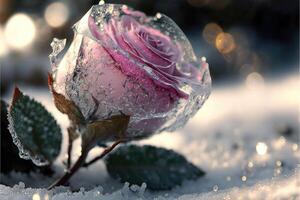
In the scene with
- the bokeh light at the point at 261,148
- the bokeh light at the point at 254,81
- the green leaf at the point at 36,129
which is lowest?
the green leaf at the point at 36,129

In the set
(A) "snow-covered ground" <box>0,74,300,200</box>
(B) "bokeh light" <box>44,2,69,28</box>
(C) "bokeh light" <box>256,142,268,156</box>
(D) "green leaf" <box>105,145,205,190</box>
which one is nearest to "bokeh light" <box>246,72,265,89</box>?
(A) "snow-covered ground" <box>0,74,300,200</box>

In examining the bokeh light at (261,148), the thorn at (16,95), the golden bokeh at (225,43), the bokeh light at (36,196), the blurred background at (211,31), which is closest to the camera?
the bokeh light at (36,196)

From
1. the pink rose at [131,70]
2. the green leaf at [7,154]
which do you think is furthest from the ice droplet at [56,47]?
the green leaf at [7,154]

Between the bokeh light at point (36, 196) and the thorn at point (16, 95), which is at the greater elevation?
the thorn at point (16, 95)

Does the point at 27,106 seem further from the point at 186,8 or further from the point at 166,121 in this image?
the point at 186,8

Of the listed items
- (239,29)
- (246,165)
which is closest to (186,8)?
(239,29)

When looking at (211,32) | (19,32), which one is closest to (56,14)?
(19,32)

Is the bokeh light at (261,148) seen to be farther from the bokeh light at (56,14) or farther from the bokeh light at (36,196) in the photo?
the bokeh light at (56,14)

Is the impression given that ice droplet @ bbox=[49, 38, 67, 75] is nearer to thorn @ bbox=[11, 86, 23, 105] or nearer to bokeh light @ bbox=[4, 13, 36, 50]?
thorn @ bbox=[11, 86, 23, 105]
